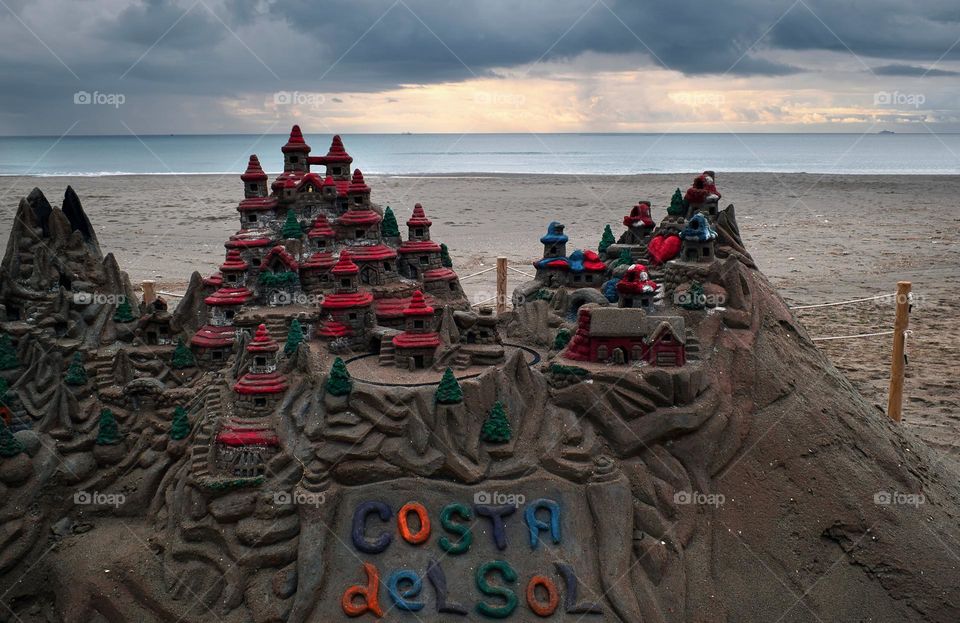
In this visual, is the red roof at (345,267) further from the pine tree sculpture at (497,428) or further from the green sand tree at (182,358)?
the pine tree sculpture at (497,428)

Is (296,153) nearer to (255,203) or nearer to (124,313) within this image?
(255,203)

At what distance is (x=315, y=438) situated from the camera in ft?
44.1

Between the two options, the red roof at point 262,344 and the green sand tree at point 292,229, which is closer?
the red roof at point 262,344

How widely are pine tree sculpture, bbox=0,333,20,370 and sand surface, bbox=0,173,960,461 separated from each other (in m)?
16.2

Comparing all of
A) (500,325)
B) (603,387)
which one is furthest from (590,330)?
(500,325)

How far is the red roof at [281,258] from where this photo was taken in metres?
16.7

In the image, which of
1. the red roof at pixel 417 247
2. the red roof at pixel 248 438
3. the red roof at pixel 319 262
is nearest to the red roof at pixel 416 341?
the red roof at pixel 319 262

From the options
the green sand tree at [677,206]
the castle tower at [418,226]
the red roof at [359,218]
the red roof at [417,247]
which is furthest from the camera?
the green sand tree at [677,206]

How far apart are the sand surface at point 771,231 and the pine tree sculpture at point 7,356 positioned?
637 inches

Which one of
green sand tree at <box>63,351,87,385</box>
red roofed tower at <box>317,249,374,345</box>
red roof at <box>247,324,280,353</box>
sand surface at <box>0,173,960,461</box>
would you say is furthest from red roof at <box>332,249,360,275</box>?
sand surface at <box>0,173,960,461</box>

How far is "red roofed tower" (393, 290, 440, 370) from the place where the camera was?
49.6 feet

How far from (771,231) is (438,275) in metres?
34.4

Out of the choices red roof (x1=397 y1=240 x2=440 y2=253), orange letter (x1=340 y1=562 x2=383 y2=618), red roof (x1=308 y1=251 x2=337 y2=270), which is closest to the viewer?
orange letter (x1=340 y1=562 x2=383 y2=618)

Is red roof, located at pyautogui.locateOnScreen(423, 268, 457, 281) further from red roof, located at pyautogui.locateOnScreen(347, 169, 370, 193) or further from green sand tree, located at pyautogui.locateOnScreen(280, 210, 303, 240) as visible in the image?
green sand tree, located at pyautogui.locateOnScreen(280, 210, 303, 240)
